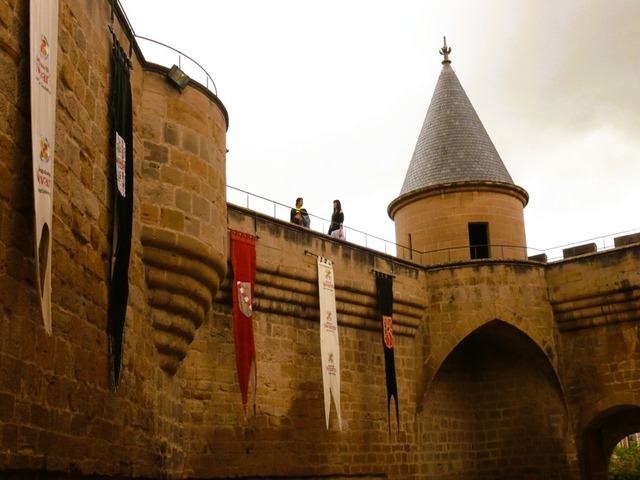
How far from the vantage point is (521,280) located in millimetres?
18047

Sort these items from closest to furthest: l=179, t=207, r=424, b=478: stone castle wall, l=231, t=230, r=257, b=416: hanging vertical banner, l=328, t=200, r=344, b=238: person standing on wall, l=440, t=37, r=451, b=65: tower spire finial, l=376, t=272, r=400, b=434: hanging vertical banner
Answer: l=231, t=230, r=257, b=416: hanging vertical banner < l=179, t=207, r=424, b=478: stone castle wall < l=376, t=272, r=400, b=434: hanging vertical banner < l=328, t=200, r=344, b=238: person standing on wall < l=440, t=37, r=451, b=65: tower spire finial

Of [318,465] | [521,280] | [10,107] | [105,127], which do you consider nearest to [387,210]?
[521,280]

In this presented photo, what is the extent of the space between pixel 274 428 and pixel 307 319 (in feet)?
6.95

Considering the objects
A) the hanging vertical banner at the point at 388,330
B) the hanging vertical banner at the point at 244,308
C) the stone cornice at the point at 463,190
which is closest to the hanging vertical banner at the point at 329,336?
the hanging vertical banner at the point at 388,330

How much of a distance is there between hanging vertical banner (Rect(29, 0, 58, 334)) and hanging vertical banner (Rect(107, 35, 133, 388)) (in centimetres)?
184

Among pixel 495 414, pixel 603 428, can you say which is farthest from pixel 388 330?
pixel 603 428

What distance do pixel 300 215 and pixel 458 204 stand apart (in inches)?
204

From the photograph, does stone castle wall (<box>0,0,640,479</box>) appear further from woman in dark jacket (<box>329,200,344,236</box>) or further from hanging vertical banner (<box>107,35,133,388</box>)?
woman in dark jacket (<box>329,200,344,236</box>)

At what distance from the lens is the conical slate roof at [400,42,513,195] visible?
19.8m

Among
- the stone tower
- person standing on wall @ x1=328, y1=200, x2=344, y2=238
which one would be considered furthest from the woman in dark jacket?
the stone tower

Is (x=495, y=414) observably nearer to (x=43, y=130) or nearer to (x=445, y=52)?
(x=445, y=52)

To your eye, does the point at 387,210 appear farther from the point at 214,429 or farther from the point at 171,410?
the point at 171,410

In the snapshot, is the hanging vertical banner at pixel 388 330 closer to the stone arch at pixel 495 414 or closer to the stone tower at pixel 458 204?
the stone arch at pixel 495 414

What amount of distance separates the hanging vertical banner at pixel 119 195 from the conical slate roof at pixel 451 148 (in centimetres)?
1254
